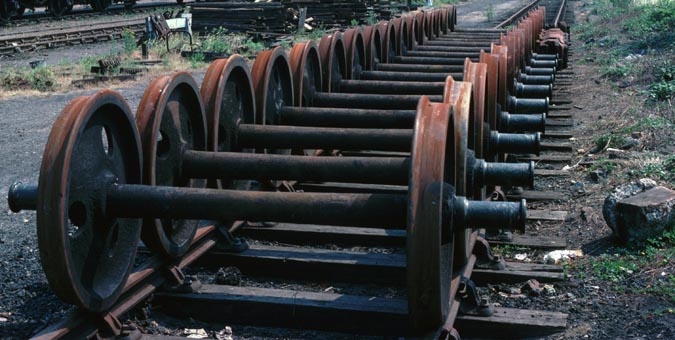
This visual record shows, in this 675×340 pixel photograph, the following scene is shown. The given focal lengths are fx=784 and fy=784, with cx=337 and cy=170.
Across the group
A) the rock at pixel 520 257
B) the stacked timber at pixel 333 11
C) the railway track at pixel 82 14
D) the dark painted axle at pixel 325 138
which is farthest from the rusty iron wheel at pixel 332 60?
the railway track at pixel 82 14

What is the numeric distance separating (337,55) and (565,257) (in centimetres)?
322

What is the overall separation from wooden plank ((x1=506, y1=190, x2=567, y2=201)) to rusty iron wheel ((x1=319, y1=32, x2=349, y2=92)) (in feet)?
5.76

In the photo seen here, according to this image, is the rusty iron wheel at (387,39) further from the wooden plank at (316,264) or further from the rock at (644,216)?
the wooden plank at (316,264)

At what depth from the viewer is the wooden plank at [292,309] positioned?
11.8 ft

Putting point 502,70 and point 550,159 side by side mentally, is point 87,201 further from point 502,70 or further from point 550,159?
point 550,159

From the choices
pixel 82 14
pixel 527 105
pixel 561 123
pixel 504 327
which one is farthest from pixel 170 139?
pixel 82 14

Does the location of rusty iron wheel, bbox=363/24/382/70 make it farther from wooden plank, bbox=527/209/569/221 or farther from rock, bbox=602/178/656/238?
rock, bbox=602/178/656/238

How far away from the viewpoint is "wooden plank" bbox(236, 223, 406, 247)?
4762mm

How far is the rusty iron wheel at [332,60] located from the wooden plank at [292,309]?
9.83 feet

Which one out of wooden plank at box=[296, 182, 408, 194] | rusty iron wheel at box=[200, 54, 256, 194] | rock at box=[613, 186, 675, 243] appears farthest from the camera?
wooden plank at box=[296, 182, 408, 194]

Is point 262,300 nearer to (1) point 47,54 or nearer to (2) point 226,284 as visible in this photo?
(2) point 226,284

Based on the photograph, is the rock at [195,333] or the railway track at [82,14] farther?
the railway track at [82,14]

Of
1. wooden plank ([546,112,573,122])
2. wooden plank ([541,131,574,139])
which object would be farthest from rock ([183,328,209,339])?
wooden plank ([546,112,573,122])

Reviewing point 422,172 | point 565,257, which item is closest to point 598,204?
point 565,257
